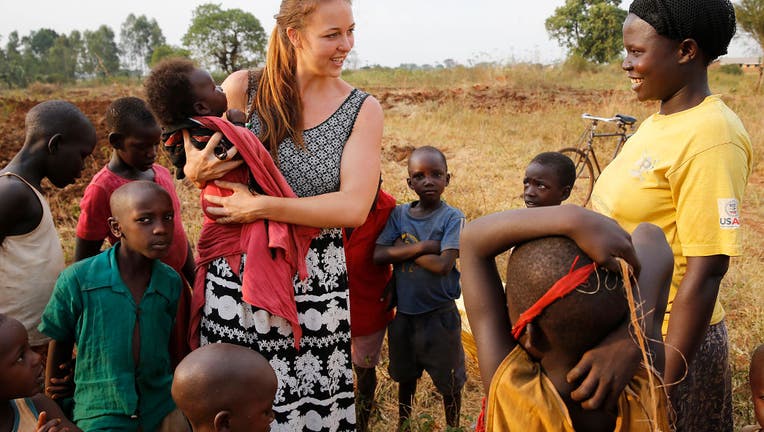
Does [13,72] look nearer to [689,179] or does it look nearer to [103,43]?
[103,43]

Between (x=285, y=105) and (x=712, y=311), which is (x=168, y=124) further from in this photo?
(x=712, y=311)

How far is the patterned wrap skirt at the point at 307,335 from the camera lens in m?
1.89

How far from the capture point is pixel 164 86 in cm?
195

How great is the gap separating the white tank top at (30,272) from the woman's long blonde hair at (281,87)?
0.82 metres

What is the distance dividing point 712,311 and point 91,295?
188 centimetres

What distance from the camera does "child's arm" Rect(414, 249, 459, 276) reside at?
267cm

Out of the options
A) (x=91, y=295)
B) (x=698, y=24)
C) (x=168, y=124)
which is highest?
(x=698, y=24)

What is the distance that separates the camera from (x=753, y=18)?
1730cm

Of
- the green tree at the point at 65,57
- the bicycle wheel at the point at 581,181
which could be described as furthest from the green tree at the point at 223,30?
the bicycle wheel at the point at 581,181

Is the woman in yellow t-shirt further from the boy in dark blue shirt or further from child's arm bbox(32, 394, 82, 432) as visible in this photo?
child's arm bbox(32, 394, 82, 432)

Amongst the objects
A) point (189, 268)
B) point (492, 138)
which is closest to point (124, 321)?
point (189, 268)

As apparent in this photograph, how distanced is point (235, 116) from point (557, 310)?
1370 mm

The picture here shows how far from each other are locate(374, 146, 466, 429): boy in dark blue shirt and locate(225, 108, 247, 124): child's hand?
3.18ft

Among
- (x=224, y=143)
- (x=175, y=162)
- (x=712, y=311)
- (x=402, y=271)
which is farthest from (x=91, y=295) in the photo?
Answer: (x=712, y=311)
